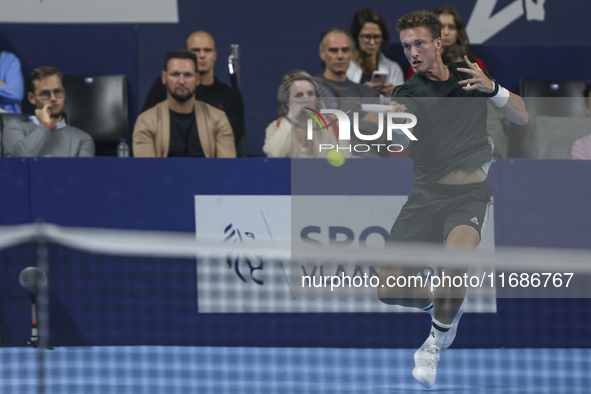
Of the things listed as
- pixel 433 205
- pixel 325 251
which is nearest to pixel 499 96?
pixel 433 205

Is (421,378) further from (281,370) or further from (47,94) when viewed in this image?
(47,94)

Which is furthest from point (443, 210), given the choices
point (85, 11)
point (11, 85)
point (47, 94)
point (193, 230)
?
point (85, 11)

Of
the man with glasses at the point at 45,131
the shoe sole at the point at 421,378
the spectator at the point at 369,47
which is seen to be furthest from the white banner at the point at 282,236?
the spectator at the point at 369,47

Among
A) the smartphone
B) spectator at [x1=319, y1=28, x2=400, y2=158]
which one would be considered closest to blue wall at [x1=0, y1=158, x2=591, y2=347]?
spectator at [x1=319, y1=28, x2=400, y2=158]

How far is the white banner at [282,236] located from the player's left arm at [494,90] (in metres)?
1.41

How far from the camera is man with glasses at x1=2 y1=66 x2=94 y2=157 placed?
681 cm

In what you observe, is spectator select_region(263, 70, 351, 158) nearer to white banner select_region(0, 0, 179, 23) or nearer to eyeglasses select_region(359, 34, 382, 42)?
eyeglasses select_region(359, 34, 382, 42)

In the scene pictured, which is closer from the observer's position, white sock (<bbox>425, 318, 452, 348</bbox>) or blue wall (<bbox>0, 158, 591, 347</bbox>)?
white sock (<bbox>425, 318, 452, 348</bbox>)

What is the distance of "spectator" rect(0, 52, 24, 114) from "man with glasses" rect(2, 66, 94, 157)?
642mm

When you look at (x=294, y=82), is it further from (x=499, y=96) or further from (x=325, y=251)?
(x=325, y=251)

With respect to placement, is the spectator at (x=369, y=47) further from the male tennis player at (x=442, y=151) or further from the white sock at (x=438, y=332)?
the white sock at (x=438, y=332)

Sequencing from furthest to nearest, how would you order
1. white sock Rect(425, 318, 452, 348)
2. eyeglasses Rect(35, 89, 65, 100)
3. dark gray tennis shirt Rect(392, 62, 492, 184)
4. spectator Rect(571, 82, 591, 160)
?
eyeglasses Rect(35, 89, 65, 100)
spectator Rect(571, 82, 591, 160)
white sock Rect(425, 318, 452, 348)
dark gray tennis shirt Rect(392, 62, 492, 184)

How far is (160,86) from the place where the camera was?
7.39 m

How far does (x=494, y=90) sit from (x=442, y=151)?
0.46 m
